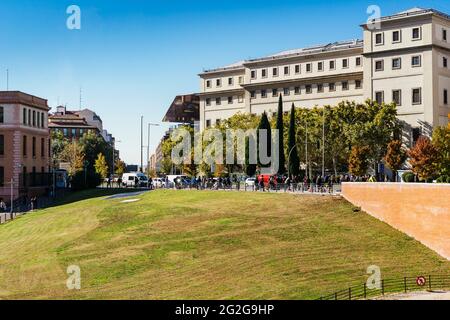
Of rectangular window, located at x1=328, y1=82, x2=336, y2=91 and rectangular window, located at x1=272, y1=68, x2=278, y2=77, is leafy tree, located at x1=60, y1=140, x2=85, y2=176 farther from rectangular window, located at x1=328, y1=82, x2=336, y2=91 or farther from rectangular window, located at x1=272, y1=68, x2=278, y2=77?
rectangular window, located at x1=328, y1=82, x2=336, y2=91

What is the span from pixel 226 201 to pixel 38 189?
37499 mm

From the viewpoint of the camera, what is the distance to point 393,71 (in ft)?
276

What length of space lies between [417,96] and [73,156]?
72.5 meters

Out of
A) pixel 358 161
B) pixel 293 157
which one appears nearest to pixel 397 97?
pixel 358 161

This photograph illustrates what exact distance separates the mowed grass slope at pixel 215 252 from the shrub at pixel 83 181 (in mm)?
30261

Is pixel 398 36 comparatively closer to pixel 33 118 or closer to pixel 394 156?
pixel 394 156

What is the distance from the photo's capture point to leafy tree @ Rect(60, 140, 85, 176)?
12656 centimetres

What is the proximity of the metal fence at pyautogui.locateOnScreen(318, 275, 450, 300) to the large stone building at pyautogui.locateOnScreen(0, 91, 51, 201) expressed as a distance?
57.5m

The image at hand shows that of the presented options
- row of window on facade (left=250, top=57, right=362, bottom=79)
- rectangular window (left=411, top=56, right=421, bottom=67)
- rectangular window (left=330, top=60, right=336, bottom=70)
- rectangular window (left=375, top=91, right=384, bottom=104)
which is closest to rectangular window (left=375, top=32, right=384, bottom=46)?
rectangular window (left=411, top=56, right=421, bottom=67)

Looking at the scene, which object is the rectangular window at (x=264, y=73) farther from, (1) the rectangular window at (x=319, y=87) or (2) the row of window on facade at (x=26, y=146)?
(2) the row of window on facade at (x=26, y=146)

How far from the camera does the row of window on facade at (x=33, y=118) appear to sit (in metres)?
86.3
